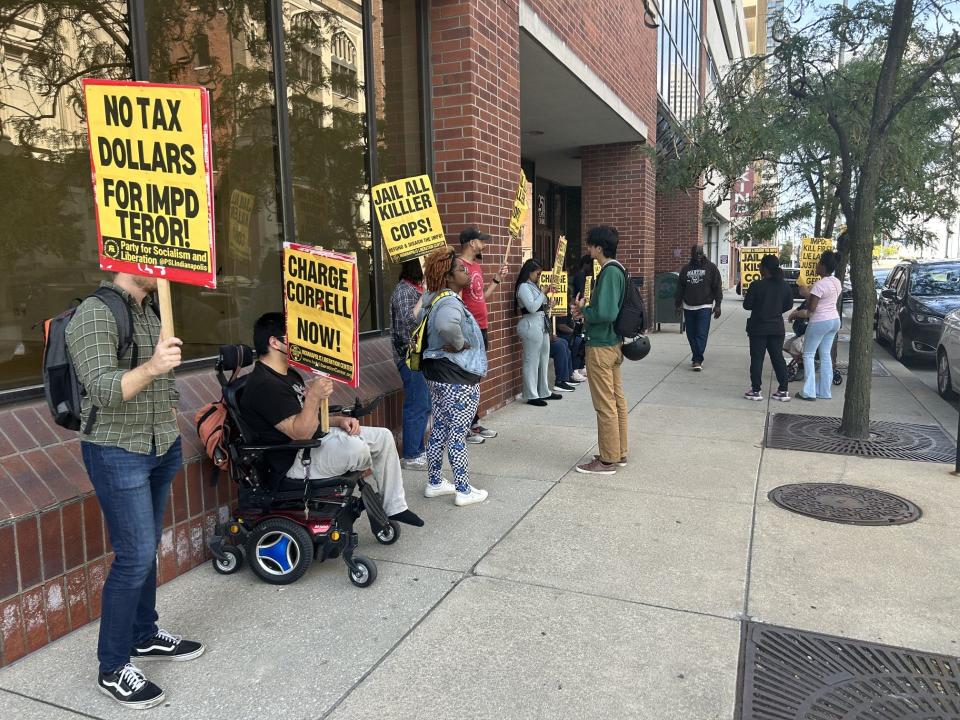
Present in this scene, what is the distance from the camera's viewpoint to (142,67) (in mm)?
4168

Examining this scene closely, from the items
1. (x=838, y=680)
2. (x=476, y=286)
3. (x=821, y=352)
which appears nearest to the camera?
(x=838, y=680)

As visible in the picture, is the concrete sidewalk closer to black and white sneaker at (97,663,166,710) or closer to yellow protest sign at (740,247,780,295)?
black and white sneaker at (97,663,166,710)

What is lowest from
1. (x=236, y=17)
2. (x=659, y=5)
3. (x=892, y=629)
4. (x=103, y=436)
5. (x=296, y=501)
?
(x=892, y=629)

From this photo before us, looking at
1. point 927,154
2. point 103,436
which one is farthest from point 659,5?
point 103,436

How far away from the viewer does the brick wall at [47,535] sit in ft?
9.82

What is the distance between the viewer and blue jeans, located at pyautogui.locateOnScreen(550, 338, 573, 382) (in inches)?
363

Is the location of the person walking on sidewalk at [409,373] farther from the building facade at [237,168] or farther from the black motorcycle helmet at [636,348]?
the black motorcycle helmet at [636,348]

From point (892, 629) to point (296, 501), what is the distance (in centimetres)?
293

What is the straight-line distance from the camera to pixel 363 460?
385 centimetres

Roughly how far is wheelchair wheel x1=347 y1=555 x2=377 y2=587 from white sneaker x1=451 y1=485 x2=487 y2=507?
1.25 meters

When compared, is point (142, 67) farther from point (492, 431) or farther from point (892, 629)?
point (892, 629)

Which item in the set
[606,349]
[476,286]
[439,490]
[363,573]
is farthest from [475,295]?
[363,573]

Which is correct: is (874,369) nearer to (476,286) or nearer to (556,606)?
(476,286)

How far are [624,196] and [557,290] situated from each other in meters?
5.79
